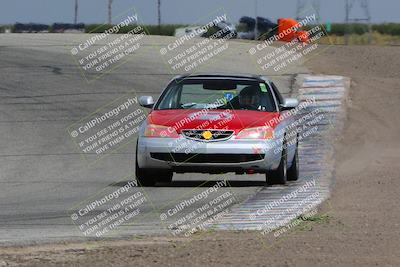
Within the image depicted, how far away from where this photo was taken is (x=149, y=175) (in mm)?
14633

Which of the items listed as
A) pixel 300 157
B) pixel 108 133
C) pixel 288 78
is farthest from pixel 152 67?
pixel 300 157

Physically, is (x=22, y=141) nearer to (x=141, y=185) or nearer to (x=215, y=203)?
(x=141, y=185)

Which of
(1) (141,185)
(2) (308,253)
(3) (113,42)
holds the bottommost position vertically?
(3) (113,42)

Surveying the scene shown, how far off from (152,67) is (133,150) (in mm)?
12141

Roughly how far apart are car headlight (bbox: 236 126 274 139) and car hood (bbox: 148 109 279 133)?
0.06 m

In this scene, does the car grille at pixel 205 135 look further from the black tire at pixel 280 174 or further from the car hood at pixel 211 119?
the black tire at pixel 280 174

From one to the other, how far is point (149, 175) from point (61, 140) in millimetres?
6108

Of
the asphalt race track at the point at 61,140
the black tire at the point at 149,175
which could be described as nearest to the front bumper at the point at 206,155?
the black tire at the point at 149,175

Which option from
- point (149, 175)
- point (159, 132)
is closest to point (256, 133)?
point (159, 132)

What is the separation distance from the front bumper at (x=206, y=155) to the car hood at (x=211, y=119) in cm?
20

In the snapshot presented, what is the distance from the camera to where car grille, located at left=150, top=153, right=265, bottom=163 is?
14273mm

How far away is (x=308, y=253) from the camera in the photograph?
29.0 ft

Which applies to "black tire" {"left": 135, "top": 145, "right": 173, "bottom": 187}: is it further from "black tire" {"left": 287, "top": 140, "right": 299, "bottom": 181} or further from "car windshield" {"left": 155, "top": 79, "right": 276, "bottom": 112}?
"black tire" {"left": 287, "top": 140, "right": 299, "bottom": 181}

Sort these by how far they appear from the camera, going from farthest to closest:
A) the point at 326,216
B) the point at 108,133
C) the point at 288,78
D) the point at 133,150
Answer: the point at 288,78
the point at 108,133
the point at 133,150
the point at 326,216
